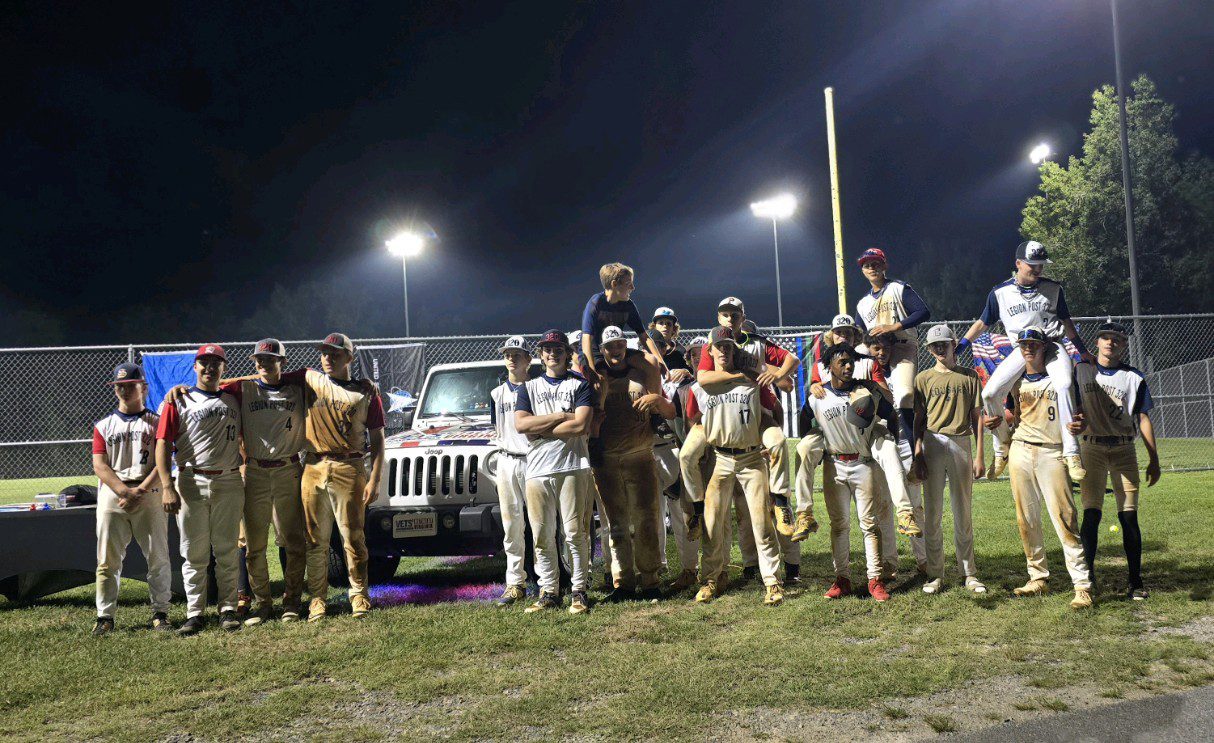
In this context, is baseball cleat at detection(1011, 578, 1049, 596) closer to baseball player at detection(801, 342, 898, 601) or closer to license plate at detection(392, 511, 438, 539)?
baseball player at detection(801, 342, 898, 601)

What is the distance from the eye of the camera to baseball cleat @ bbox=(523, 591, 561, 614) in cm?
691

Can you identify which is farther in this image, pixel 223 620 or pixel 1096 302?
pixel 1096 302

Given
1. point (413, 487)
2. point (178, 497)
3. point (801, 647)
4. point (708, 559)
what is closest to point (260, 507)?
point (178, 497)

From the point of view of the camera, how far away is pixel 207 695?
517cm

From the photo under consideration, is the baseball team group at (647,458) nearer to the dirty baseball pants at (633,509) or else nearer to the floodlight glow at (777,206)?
the dirty baseball pants at (633,509)

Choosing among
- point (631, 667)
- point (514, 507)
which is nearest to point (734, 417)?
point (514, 507)

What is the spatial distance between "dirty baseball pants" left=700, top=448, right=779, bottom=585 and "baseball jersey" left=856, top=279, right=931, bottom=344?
5.74ft

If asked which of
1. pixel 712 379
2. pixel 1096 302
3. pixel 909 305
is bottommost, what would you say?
pixel 712 379

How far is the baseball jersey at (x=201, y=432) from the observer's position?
22.1 feet

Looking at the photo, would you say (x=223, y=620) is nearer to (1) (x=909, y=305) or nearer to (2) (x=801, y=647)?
(2) (x=801, y=647)

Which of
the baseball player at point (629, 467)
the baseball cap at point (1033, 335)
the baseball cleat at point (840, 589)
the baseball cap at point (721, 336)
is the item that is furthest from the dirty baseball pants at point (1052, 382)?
the baseball player at point (629, 467)

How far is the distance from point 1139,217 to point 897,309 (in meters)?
36.5

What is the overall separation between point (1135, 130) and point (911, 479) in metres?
38.8

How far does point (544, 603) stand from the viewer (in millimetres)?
6965
